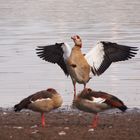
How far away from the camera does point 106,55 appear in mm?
15766

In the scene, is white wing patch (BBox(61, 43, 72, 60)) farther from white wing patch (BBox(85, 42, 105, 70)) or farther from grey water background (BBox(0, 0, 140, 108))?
grey water background (BBox(0, 0, 140, 108))

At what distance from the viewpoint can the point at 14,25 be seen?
1225 inches

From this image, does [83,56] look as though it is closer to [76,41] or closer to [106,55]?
[76,41]

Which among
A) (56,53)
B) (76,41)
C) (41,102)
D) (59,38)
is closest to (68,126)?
(41,102)

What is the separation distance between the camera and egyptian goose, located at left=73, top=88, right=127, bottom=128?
36.7ft

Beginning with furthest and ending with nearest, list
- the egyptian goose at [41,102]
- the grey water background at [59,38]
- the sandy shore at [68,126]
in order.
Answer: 1. the grey water background at [59,38]
2. the egyptian goose at [41,102]
3. the sandy shore at [68,126]

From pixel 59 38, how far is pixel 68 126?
1390cm

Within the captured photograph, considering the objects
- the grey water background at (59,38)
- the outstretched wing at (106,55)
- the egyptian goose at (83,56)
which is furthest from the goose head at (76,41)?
the grey water background at (59,38)

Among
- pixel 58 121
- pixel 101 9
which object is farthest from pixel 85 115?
pixel 101 9

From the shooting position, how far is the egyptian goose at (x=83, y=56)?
1545cm

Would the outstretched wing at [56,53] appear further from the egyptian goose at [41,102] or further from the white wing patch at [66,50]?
the egyptian goose at [41,102]

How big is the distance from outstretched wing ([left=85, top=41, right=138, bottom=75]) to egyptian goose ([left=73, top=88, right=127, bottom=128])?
424 centimetres

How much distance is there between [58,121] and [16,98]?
9.72 ft

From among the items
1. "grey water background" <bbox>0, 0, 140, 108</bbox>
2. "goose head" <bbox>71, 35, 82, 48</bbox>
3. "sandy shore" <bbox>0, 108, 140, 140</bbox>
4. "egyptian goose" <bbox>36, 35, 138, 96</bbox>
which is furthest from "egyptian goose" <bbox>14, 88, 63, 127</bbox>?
"goose head" <bbox>71, 35, 82, 48</bbox>
